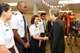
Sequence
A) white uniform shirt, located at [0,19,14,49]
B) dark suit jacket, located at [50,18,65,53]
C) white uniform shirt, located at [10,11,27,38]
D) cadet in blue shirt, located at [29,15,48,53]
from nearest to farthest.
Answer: white uniform shirt, located at [0,19,14,49], dark suit jacket, located at [50,18,65,53], white uniform shirt, located at [10,11,27,38], cadet in blue shirt, located at [29,15,48,53]

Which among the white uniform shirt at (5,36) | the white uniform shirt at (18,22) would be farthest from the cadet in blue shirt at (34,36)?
the white uniform shirt at (5,36)

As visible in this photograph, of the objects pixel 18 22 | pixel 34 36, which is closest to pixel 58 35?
pixel 18 22

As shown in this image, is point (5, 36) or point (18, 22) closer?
point (5, 36)

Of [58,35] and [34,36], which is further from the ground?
[58,35]

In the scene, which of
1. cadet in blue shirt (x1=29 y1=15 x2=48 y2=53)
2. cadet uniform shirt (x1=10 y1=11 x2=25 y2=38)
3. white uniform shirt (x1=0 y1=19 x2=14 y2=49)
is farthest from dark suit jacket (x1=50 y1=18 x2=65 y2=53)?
cadet in blue shirt (x1=29 y1=15 x2=48 y2=53)

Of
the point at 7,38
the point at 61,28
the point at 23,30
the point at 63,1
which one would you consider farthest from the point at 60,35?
the point at 63,1

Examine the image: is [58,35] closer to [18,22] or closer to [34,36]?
[18,22]

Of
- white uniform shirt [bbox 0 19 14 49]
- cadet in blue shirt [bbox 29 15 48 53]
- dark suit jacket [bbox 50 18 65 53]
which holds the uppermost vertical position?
white uniform shirt [bbox 0 19 14 49]

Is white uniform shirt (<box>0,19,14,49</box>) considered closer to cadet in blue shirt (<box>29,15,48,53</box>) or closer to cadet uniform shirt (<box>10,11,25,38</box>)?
cadet uniform shirt (<box>10,11,25,38</box>)

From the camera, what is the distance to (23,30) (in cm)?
384

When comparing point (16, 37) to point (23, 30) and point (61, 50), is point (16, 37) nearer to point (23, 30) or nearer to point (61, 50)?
point (23, 30)

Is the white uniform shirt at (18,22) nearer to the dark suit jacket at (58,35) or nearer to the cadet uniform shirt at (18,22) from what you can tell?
the cadet uniform shirt at (18,22)

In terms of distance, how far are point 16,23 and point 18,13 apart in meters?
0.20

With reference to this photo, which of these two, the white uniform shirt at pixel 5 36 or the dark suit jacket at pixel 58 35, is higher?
the white uniform shirt at pixel 5 36
